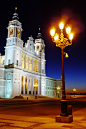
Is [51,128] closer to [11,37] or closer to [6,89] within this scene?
[6,89]

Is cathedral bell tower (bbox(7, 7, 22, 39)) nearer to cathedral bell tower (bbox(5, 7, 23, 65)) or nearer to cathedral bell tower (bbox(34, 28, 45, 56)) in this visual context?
cathedral bell tower (bbox(5, 7, 23, 65))

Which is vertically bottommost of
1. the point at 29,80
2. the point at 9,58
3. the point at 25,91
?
the point at 25,91

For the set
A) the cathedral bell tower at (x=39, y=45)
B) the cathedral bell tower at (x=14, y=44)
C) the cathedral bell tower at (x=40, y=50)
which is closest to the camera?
the cathedral bell tower at (x=14, y=44)

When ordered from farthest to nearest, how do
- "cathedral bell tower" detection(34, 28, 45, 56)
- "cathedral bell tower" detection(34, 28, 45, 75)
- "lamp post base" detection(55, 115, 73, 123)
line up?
"cathedral bell tower" detection(34, 28, 45, 56)
"cathedral bell tower" detection(34, 28, 45, 75)
"lamp post base" detection(55, 115, 73, 123)

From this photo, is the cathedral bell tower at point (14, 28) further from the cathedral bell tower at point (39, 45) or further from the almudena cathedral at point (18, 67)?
the cathedral bell tower at point (39, 45)

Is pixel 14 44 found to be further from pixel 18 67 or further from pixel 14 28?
pixel 18 67

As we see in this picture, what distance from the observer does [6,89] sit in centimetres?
5859

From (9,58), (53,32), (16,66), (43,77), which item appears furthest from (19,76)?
(53,32)

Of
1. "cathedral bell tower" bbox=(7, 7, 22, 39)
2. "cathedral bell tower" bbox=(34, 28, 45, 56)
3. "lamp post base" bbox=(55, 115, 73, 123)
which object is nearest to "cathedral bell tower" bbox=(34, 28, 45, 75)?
"cathedral bell tower" bbox=(34, 28, 45, 56)

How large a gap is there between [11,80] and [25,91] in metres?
13.7

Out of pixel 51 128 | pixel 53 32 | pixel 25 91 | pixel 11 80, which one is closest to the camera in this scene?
pixel 51 128

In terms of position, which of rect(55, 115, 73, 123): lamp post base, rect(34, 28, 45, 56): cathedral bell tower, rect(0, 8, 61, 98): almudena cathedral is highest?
rect(34, 28, 45, 56): cathedral bell tower

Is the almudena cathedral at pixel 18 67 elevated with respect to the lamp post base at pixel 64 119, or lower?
elevated

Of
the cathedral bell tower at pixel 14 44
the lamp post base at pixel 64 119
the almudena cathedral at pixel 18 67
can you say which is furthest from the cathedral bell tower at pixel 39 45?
the lamp post base at pixel 64 119
